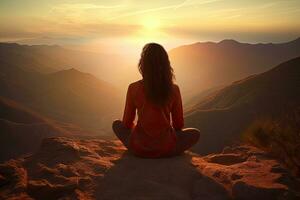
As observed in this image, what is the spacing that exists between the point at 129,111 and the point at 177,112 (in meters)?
0.77

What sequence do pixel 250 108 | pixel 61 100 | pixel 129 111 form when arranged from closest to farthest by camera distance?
pixel 129 111
pixel 250 108
pixel 61 100

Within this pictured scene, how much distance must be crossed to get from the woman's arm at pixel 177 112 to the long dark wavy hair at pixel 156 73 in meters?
0.23

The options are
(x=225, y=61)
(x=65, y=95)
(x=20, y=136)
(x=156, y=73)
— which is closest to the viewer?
(x=156, y=73)

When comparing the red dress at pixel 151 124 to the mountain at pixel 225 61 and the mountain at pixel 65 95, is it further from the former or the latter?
the mountain at pixel 225 61

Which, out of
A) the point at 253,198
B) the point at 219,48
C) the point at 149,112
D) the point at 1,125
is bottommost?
the point at 1,125

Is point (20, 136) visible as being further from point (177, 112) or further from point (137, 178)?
point (137, 178)

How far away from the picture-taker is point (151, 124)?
202 inches

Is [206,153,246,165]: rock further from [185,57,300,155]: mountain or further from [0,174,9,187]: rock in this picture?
[185,57,300,155]: mountain

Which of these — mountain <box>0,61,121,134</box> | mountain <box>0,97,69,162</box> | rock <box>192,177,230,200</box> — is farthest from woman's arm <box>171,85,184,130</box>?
mountain <box>0,61,121,134</box>

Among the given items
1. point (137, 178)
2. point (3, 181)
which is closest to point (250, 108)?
point (137, 178)

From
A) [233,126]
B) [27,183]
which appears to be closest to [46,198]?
[27,183]

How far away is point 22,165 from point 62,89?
93.9 meters

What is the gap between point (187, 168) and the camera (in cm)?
503

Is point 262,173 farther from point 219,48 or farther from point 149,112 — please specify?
point 219,48
